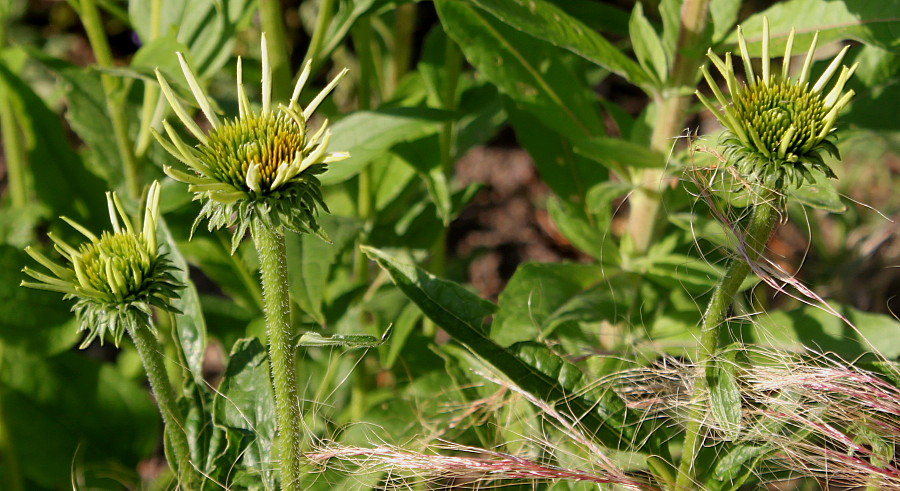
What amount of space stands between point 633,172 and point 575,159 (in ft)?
0.76

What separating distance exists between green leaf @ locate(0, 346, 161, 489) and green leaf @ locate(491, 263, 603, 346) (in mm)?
800

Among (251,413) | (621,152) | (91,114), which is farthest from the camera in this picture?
(91,114)

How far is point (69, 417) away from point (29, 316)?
0.81 feet

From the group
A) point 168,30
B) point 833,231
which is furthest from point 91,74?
point 833,231

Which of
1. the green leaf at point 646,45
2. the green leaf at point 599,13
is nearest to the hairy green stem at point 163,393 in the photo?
the green leaf at point 646,45

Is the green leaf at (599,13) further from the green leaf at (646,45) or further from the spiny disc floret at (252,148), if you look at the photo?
the spiny disc floret at (252,148)

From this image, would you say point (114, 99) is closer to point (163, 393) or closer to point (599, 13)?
point (163, 393)

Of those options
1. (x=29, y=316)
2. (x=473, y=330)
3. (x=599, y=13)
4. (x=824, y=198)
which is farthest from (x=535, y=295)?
(x=29, y=316)

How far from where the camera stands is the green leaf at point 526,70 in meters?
1.30

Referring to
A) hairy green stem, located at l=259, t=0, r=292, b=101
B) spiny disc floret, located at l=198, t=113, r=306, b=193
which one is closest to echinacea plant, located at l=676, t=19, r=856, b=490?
spiny disc floret, located at l=198, t=113, r=306, b=193

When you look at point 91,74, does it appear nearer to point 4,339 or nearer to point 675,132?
point 4,339

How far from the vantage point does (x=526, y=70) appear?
1370 millimetres

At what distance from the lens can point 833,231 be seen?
2.64m

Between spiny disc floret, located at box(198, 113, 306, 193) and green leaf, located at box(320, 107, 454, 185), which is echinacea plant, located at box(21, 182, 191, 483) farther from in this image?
green leaf, located at box(320, 107, 454, 185)
